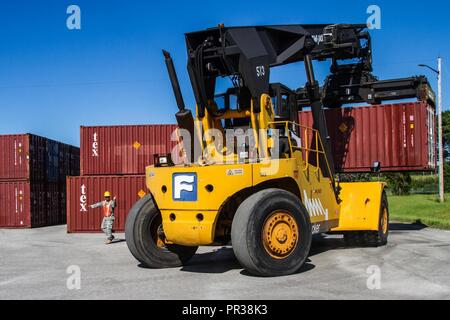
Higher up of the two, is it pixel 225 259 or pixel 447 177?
pixel 447 177

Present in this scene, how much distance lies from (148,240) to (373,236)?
5.75 m

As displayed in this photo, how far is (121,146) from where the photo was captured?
2209 centimetres

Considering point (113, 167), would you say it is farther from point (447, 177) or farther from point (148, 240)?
point (447, 177)

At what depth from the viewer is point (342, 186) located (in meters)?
12.5

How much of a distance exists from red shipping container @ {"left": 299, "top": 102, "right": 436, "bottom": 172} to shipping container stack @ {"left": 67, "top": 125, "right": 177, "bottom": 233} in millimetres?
6922

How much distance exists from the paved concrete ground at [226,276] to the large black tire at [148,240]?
26 centimetres

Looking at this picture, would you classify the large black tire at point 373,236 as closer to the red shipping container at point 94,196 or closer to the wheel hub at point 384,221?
the wheel hub at point 384,221

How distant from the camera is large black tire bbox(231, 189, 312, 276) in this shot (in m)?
8.45

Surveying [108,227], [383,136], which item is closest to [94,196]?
[108,227]

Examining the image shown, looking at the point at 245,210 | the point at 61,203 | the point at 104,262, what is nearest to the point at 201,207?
the point at 245,210

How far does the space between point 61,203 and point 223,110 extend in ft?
64.9

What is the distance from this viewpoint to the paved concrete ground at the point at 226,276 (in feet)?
24.7

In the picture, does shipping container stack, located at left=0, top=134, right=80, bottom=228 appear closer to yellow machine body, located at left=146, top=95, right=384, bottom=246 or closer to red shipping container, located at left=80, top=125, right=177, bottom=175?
red shipping container, located at left=80, top=125, right=177, bottom=175

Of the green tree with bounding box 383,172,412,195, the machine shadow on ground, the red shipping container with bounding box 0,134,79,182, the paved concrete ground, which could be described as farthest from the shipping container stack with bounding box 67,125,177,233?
the green tree with bounding box 383,172,412,195
